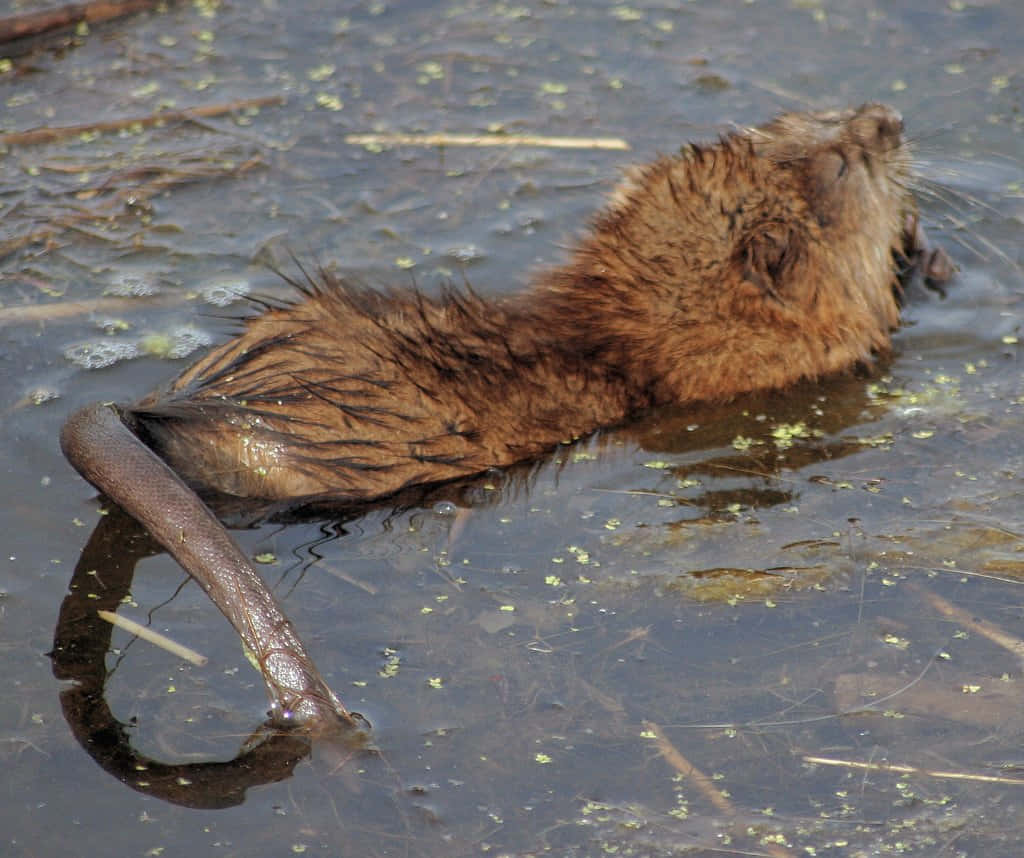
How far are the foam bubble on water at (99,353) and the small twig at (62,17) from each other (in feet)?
7.40

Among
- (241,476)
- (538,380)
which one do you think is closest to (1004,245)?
(538,380)

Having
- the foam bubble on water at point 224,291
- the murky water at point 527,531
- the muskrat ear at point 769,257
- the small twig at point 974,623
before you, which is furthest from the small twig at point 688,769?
the foam bubble on water at point 224,291

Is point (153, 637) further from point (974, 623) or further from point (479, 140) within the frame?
point (479, 140)

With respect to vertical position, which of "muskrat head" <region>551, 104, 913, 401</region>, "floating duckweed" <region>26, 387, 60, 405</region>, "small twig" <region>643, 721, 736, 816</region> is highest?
"muskrat head" <region>551, 104, 913, 401</region>

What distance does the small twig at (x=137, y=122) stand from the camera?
5859 mm

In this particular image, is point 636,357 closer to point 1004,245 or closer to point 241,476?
point 241,476

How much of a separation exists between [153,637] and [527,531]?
103cm

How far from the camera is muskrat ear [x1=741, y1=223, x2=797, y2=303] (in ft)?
14.7

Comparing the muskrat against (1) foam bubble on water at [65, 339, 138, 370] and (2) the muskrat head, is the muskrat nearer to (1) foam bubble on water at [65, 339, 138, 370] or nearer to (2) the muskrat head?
(2) the muskrat head

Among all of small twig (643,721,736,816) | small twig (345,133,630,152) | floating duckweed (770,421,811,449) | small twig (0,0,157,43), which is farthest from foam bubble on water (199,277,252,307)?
small twig (643,721,736,816)

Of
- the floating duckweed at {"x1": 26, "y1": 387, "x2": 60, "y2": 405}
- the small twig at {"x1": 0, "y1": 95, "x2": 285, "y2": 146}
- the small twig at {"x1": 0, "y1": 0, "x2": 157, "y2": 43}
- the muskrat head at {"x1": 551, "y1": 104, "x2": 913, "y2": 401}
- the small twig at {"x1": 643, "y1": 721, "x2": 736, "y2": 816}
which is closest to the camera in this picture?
the small twig at {"x1": 643, "y1": 721, "x2": 736, "y2": 816}

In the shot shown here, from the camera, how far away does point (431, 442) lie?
4.05m

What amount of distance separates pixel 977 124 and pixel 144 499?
385 cm

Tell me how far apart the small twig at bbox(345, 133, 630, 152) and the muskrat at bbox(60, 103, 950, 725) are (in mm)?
1200
